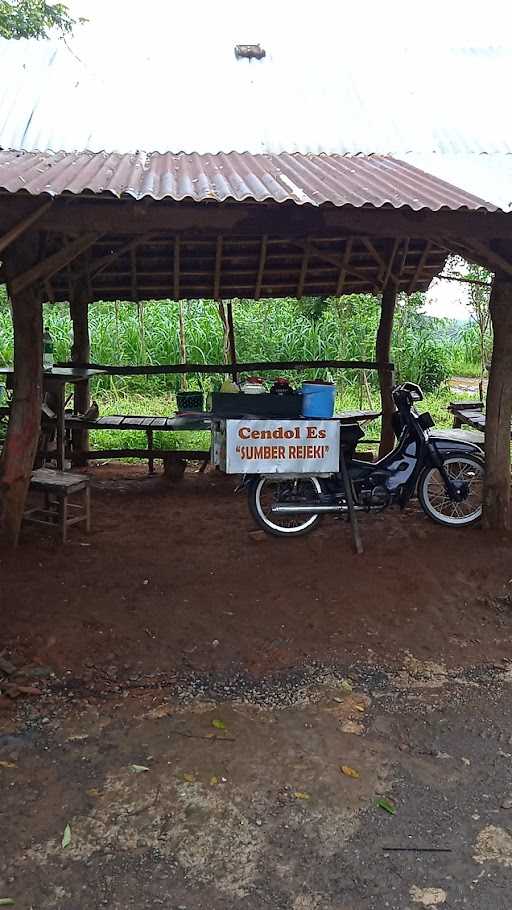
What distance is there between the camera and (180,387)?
13.4m

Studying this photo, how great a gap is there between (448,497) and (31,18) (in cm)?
712

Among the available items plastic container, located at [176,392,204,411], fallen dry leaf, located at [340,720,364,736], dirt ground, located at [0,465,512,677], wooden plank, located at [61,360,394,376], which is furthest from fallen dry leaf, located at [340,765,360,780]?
wooden plank, located at [61,360,394,376]

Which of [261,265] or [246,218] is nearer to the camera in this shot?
[246,218]

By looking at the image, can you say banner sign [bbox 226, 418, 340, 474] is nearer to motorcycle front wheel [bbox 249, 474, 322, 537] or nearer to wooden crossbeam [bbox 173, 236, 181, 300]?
motorcycle front wheel [bbox 249, 474, 322, 537]

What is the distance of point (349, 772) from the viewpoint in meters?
3.12

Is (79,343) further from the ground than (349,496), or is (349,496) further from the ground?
(79,343)

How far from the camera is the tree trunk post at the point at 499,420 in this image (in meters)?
5.59

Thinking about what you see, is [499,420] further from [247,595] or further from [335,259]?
[335,259]

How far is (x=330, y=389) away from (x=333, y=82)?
3776 mm

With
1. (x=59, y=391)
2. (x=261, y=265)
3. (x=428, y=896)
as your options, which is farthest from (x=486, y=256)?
(x=59, y=391)

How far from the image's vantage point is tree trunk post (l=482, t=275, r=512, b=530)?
18.3ft

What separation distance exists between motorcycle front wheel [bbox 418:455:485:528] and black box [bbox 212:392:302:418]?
121 centimetres

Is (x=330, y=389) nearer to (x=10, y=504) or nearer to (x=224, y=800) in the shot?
(x=10, y=504)

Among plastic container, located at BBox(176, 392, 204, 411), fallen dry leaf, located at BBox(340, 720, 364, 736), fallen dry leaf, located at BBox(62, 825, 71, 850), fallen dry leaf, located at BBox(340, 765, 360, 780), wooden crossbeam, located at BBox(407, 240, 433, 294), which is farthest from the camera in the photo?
wooden crossbeam, located at BBox(407, 240, 433, 294)
